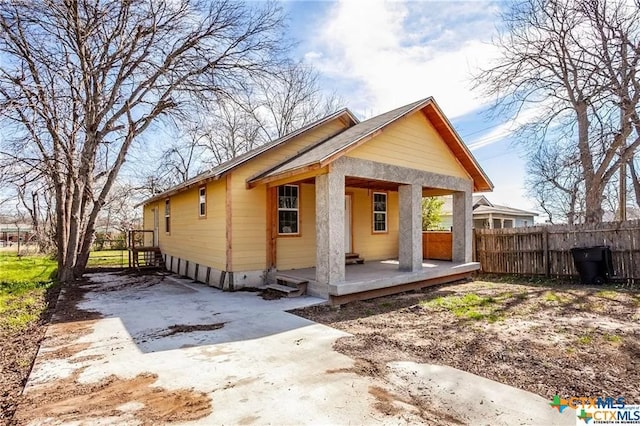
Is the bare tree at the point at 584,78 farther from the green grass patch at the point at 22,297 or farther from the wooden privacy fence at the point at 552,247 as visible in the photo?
the green grass patch at the point at 22,297

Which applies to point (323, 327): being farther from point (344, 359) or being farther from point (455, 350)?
point (455, 350)

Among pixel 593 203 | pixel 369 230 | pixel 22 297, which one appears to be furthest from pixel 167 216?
pixel 593 203

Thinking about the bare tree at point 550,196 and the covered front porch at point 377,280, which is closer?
the covered front porch at point 377,280

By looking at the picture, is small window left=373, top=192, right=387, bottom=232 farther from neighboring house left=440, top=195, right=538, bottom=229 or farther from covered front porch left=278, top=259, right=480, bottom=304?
neighboring house left=440, top=195, right=538, bottom=229

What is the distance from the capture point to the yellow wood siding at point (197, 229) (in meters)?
9.39

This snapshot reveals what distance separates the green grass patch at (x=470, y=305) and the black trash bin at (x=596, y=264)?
3.51m

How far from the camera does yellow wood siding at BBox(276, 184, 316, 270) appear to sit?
31.9 ft

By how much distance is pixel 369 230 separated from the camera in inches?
478

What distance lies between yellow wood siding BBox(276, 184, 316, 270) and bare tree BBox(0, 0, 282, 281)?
216 inches

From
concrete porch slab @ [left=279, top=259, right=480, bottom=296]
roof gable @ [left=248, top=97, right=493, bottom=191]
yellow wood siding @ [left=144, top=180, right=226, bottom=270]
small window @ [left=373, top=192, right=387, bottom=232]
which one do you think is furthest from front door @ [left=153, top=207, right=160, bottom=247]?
small window @ [left=373, top=192, right=387, bottom=232]

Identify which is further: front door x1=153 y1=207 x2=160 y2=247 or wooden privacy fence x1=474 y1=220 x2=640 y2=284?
front door x1=153 y1=207 x2=160 y2=247

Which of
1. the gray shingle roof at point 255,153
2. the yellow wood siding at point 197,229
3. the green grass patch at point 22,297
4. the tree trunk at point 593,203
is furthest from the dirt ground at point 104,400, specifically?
the tree trunk at point 593,203

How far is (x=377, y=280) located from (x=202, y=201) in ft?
19.9

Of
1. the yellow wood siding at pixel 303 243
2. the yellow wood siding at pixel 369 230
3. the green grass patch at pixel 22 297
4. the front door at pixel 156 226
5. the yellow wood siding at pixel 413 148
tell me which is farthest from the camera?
the front door at pixel 156 226
